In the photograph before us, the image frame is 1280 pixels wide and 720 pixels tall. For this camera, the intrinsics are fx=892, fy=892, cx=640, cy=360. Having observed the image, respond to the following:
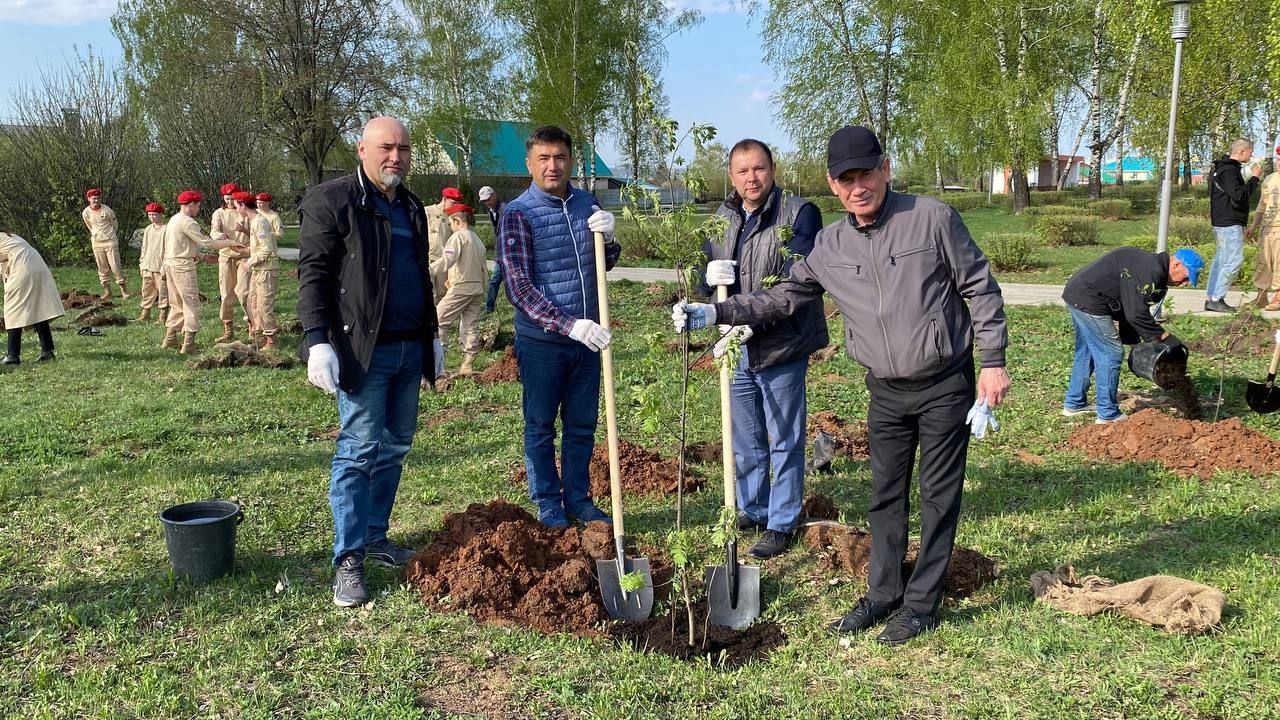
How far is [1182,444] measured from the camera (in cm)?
585

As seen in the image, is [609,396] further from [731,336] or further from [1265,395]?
[1265,395]

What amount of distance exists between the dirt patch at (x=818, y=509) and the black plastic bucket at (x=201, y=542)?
2941 mm

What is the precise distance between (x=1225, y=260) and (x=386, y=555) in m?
11.2

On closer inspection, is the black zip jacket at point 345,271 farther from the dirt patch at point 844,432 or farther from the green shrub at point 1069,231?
the green shrub at point 1069,231

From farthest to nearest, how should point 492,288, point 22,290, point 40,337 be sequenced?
point 492,288
point 40,337
point 22,290

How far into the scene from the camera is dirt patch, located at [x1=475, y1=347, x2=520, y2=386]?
29.5 feet

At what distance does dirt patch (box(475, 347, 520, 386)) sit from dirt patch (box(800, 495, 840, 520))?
4.43 m

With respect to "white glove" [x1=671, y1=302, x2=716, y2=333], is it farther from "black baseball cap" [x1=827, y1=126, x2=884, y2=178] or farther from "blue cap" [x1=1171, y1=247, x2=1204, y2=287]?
"blue cap" [x1=1171, y1=247, x2=1204, y2=287]

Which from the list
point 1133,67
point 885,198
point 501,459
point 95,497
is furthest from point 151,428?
point 1133,67

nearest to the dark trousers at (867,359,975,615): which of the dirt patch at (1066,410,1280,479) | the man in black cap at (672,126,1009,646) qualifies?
the man in black cap at (672,126,1009,646)

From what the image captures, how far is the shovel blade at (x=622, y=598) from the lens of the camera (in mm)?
3953

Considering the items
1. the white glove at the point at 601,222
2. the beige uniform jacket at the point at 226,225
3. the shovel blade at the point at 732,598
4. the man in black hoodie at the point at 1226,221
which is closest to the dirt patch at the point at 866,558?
the shovel blade at the point at 732,598

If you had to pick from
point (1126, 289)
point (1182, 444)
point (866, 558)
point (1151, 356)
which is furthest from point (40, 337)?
point (1182, 444)

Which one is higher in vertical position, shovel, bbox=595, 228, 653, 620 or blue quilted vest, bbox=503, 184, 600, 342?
blue quilted vest, bbox=503, 184, 600, 342
